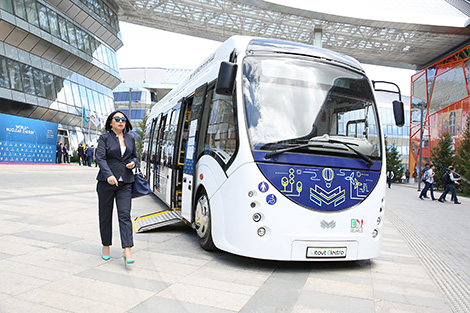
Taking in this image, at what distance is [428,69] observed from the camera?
177 feet

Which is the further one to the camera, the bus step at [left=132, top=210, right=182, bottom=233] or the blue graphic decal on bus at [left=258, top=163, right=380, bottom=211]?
the bus step at [left=132, top=210, right=182, bottom=233]

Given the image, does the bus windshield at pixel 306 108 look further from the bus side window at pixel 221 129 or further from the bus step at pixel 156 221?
the bus step at pixel 156 221

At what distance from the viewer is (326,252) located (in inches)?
214

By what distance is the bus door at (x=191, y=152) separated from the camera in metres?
6.96

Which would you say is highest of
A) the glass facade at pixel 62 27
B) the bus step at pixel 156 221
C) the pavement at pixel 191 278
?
the glass facade at pixel 62 27

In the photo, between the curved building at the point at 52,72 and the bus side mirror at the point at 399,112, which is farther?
the curved building at the point at 52,72

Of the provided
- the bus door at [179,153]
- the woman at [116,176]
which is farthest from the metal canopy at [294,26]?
→ the woman at [116,176]

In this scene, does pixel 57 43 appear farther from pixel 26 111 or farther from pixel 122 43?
pixel 122 43

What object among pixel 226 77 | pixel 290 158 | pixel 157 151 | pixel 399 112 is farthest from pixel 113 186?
pixel 157 151

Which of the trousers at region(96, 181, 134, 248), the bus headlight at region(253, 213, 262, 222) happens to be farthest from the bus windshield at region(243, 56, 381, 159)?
the trousers at region(96, 181, 134, 248)

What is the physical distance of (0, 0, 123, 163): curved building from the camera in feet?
95.8

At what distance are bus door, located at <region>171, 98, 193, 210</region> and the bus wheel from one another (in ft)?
5.14

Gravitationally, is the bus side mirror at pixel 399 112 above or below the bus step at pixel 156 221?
above

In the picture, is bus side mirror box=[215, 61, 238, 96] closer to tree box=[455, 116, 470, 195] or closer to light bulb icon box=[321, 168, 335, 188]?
light bulb icon box=[321, 168, 335, 188]
